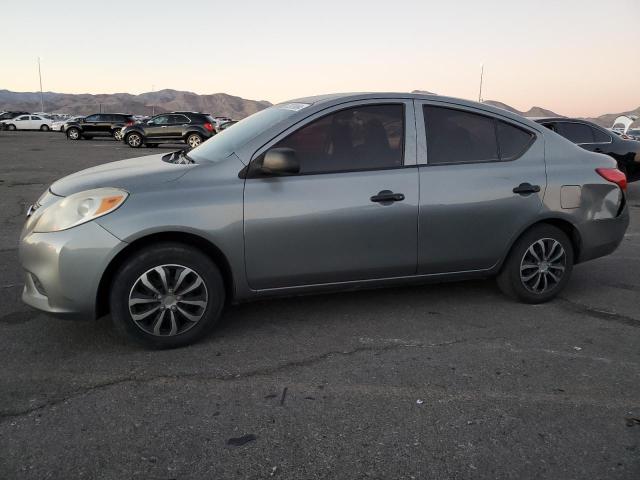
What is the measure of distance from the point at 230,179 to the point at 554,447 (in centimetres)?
242

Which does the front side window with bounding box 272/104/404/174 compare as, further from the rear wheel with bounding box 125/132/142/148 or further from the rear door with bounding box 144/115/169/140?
the rear wheel with bounding box 125/132/142/148

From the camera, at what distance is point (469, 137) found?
4250 millimetres

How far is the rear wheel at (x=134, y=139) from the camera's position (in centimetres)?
2462

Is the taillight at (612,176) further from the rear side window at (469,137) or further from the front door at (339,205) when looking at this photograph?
the front door at (339,205)

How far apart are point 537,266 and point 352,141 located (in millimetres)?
1857

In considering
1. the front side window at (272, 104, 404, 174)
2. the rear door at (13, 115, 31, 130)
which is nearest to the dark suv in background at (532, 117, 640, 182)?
the front side window at (272, 104, 404, 174)

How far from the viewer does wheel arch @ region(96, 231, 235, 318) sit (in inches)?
135

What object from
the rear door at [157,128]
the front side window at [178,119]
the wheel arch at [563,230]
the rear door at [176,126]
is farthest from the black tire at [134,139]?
the wheel arch at [563,230]

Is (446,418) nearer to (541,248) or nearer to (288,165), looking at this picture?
(288,165)

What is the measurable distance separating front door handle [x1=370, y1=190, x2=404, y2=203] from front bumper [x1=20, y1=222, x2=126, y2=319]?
1.72 m

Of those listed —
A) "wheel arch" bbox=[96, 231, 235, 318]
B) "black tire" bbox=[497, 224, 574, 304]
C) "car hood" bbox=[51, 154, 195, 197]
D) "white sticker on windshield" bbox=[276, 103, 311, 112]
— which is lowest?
"black tire" bbox=[497, 224, 574, 304]

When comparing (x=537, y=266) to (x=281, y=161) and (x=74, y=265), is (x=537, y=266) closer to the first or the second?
(x=281, y=161)

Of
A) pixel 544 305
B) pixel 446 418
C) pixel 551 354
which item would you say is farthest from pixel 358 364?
pixel 544 305

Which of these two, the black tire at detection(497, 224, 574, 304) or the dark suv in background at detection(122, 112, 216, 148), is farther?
the dark suv in background at detection(122, 112, 216, 148)
